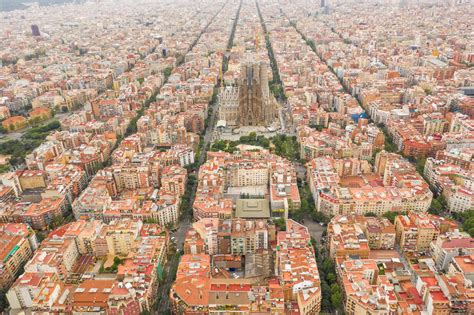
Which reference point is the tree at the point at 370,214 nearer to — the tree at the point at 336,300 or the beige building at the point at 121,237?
the tree at the point at 336,300

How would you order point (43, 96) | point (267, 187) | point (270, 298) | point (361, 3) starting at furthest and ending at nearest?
point (361, 3)
point (43, 96)
point (267, 187)
point (270, 298)

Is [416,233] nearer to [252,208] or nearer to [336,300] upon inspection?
[336,300]

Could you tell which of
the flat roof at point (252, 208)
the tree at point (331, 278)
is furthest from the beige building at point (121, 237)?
the tree at point (331, 278)

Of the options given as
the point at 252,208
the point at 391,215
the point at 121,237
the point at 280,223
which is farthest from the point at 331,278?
the point at 121,237

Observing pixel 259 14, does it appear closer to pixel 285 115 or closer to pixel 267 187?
pixel 285 115

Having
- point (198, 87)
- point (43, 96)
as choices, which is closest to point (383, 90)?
point (198, 87)

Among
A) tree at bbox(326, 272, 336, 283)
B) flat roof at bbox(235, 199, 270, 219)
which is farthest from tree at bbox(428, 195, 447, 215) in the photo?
flat roof at bbox(235, 199, 270, 219)

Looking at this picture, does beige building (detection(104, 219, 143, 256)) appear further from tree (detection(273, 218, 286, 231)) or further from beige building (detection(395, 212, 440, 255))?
beige building (detection(395, 212, 440, 255))

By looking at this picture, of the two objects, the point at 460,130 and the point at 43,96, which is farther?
the point at 43,96
